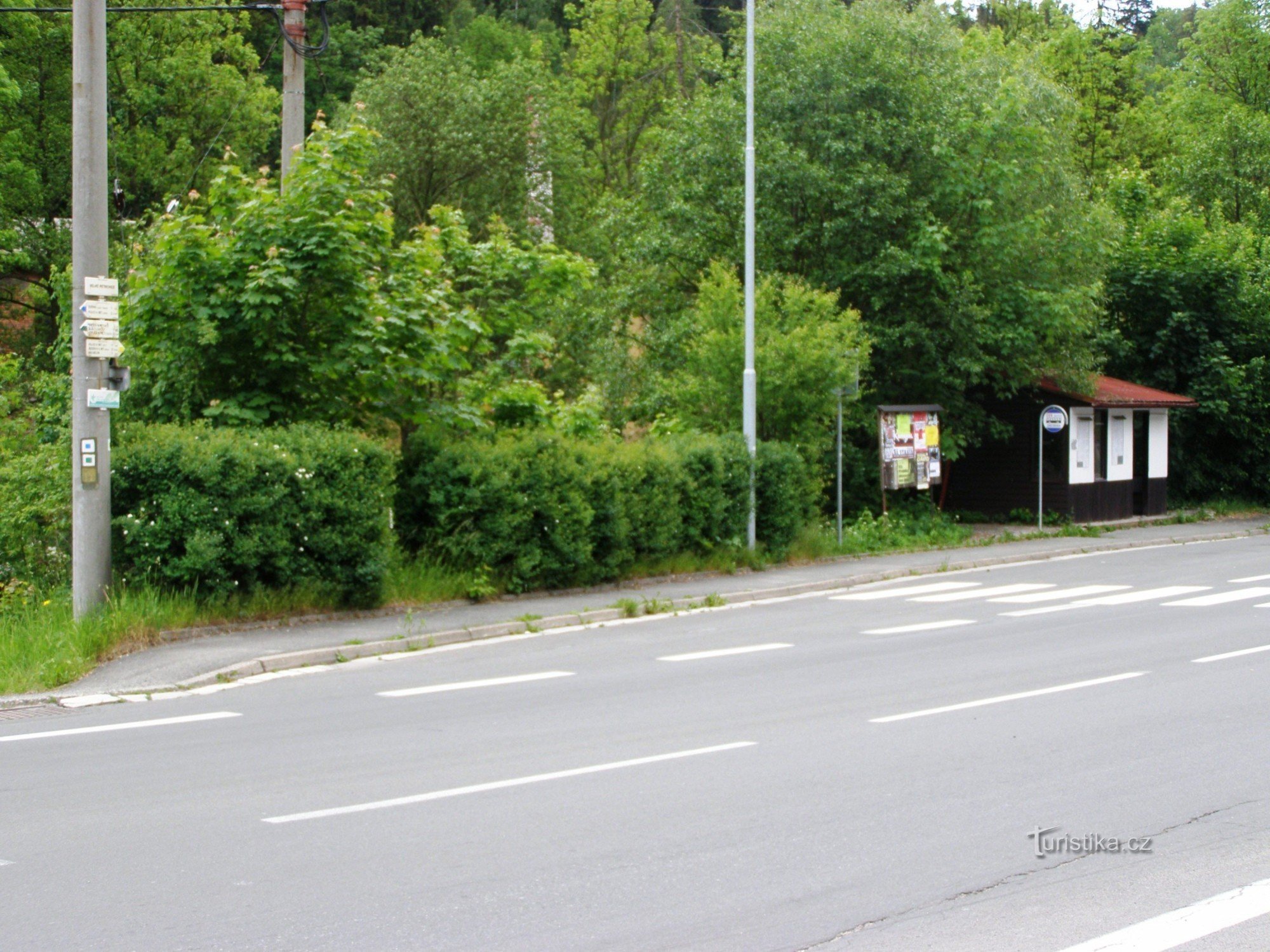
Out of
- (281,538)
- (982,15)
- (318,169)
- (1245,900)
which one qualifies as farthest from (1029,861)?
(982,15)

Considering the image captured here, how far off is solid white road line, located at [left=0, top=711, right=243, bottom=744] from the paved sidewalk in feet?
4.45

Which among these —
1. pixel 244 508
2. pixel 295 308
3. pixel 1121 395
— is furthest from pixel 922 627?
pixel 1121 395

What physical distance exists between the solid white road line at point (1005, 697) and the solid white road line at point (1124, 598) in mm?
4615

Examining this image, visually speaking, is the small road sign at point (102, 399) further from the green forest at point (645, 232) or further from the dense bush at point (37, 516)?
the dense bush at point (37, 516)

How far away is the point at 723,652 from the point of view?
44.5ft

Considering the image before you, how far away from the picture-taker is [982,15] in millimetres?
70625

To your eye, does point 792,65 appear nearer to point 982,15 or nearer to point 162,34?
point 162,34

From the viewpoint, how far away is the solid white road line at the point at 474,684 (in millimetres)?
11391

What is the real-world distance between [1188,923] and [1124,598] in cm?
1294

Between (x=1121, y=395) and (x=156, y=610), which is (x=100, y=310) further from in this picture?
(x=1121, y=395)

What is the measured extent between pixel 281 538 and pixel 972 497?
20304 mm

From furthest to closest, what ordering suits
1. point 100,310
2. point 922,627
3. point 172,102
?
point 172,102 → point 922,627 → point 100,310

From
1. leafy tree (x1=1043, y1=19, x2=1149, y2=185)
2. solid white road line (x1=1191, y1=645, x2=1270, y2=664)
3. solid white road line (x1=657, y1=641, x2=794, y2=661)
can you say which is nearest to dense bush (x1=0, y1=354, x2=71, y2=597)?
solid white road line (x1=657, y1=641, x2=794, y2=661)

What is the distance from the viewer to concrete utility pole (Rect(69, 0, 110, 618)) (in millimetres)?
13555
